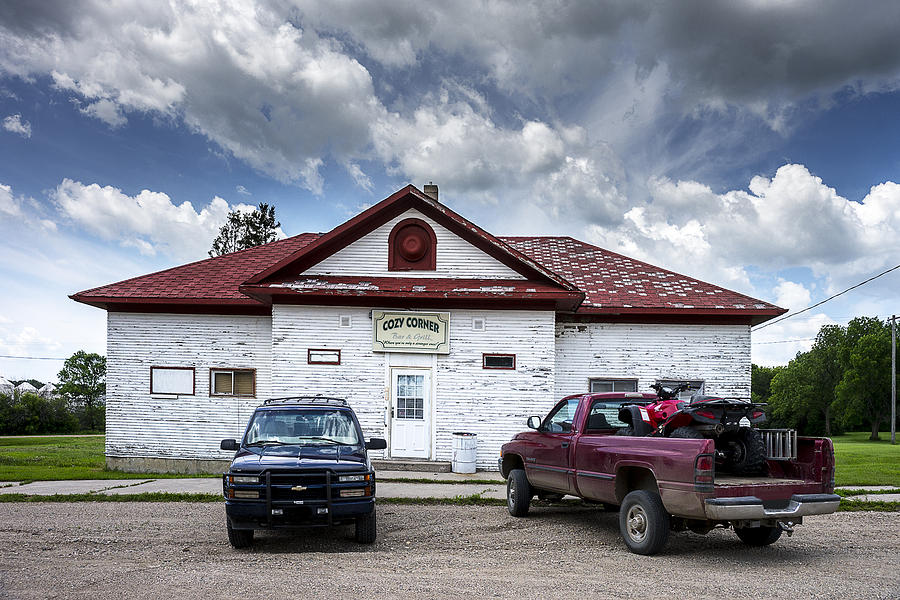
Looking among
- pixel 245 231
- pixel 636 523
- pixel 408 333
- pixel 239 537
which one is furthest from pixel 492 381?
pixel 245 231

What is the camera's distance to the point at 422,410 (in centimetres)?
1639

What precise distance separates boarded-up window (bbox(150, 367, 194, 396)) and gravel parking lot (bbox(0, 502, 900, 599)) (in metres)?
6.71

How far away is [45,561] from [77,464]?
46.2 feet

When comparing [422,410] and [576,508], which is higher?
[422,410]

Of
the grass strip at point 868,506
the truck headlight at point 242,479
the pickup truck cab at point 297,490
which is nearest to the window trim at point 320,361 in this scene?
the pickup truck cab at point 297,490

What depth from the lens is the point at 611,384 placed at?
17.4 m

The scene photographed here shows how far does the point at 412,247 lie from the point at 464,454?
4.83 metres

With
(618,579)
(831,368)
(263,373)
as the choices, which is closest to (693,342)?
(263,373)

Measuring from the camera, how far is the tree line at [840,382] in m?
64.2

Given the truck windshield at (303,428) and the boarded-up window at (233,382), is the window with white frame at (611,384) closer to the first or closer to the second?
the boarded-up window at (233,382)

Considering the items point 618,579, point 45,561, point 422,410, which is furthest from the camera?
point 422,410

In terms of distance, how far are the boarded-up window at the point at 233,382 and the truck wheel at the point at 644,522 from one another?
11324mm

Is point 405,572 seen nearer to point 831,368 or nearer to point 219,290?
point 219,290

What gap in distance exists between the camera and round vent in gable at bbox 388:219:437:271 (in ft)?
54.7
